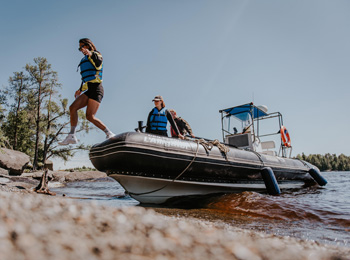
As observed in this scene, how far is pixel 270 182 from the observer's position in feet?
20.3

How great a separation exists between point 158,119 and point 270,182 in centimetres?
338

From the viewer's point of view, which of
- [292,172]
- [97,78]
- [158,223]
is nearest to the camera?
[158,223]

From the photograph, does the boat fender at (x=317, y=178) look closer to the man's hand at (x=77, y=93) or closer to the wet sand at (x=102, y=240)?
the man's hand at (x=77, y=93)

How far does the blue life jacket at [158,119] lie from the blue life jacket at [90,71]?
192cm

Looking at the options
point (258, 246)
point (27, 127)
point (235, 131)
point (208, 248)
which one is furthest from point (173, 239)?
point (27, 127)

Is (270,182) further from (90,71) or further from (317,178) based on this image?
(90,71)

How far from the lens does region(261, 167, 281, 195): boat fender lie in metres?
6.11

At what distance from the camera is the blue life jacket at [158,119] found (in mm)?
5516

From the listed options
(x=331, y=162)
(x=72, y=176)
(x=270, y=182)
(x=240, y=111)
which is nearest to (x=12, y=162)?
(x=72, y=176)

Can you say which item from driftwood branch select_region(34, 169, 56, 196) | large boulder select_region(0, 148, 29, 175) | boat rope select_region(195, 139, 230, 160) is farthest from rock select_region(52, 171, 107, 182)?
boat rope select_region(195, 139, 230, 160)

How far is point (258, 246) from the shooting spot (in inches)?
45.0

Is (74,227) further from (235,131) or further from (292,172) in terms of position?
(235,131)

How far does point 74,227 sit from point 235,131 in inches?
351

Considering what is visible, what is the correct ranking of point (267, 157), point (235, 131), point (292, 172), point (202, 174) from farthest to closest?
point (235, 131) < point (292, 172) < point (267, 157) < point (202, 174)
